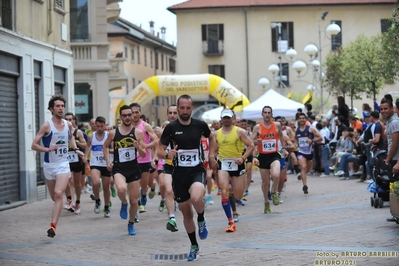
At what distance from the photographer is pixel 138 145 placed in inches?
535

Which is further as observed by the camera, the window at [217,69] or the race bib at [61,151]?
the window at [217,69]

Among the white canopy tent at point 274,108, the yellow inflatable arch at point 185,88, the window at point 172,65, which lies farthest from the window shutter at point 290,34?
the white canopy tent at point 274,108

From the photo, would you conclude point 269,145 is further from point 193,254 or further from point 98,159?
point 193,254

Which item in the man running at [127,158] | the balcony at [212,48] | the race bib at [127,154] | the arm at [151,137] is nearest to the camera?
the man running at [127,158]

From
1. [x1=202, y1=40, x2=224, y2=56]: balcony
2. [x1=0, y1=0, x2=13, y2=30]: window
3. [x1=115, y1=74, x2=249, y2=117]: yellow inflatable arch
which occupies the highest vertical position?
[x1=202, y1=40, x2=224, y2=56]: balcony

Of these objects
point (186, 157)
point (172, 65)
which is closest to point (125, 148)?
point (186, 157)

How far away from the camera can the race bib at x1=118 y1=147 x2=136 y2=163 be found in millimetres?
13914

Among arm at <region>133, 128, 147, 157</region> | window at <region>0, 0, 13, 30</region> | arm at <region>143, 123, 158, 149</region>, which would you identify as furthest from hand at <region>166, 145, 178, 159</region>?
window at <region>0, 0, 13, 30</region>

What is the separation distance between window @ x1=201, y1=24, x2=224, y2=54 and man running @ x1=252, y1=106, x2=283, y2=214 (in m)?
50.2

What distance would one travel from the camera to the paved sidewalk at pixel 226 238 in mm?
10477

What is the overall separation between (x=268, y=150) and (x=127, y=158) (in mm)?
4078

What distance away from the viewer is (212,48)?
67.4m

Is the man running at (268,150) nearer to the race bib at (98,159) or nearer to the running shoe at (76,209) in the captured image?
the race bib at (98,159)

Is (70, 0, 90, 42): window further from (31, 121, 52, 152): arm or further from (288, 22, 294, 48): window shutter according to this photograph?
(288, 22, 294, 48): window shutter
